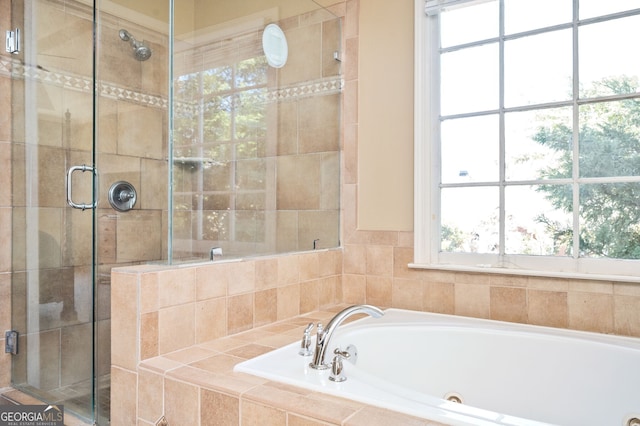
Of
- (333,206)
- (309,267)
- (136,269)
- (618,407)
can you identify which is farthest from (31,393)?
(618,407)

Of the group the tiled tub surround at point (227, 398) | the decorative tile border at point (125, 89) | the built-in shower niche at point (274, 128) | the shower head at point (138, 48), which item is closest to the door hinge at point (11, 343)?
the tiled tub surround at point (227, 398)

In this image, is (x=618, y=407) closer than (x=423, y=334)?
Yes

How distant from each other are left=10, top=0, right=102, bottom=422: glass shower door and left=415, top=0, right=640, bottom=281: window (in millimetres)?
1629

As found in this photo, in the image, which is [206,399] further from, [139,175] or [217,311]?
[139,175]

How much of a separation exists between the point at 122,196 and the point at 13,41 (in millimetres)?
862

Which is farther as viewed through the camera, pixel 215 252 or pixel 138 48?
pixel 138 48

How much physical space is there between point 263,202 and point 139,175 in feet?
2.21

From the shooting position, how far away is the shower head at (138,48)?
8.14ft

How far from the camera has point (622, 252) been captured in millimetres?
2014

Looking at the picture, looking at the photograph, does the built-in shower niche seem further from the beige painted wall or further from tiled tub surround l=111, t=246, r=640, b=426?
tiled tub surround l=111, t=246, r=640, b=426

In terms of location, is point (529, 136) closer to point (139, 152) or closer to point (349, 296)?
point (349, 296)

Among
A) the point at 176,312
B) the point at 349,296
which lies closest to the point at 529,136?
the point at 349,296

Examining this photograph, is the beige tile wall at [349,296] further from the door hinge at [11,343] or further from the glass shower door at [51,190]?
the door hinge at [11,343]

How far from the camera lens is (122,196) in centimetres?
234
